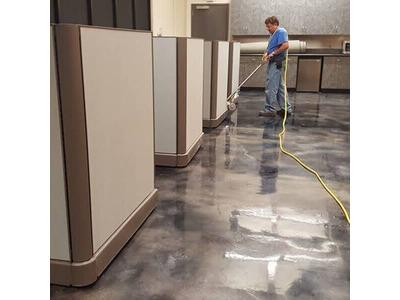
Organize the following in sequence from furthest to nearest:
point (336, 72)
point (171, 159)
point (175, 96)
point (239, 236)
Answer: point (336, 72), point (171, 159), point (175, 96), point (239, 236)

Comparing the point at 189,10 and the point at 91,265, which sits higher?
the point at 189,10

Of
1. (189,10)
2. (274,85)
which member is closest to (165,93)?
(274,85)

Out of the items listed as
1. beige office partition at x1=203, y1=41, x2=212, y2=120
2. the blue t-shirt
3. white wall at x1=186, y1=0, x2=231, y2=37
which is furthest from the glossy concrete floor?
white wall at x1=186, y1=0, x2=231, y2=37

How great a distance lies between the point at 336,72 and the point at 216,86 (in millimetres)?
4045

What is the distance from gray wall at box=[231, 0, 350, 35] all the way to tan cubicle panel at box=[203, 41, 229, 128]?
335 centimetres

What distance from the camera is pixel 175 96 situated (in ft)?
8.23

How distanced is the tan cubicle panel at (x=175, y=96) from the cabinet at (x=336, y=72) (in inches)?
189

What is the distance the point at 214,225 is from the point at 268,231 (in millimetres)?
247

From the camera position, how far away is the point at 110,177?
4.91 feet

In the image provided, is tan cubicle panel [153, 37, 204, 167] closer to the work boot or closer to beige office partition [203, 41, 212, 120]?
beige office partition [203, 41, 212, 120]

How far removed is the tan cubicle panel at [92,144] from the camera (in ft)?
3.95

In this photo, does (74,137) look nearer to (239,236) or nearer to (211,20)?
(239,236)
